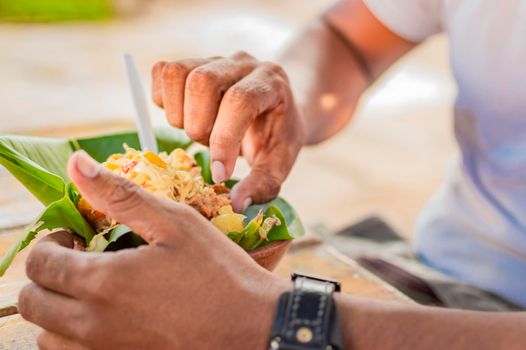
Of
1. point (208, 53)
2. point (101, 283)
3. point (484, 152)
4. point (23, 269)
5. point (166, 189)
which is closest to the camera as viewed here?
point (101, 283)

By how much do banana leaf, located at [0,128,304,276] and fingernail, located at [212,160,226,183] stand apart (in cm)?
6

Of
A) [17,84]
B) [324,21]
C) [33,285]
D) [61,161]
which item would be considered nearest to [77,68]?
[17,84]

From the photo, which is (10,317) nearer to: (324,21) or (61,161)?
(61,161)

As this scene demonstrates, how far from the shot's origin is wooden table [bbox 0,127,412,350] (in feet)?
2.71

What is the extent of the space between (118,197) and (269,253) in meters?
0.23

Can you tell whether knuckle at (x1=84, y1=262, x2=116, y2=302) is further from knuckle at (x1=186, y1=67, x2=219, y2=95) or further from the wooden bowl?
knuckle at (x1=186, y1=67, x2=219, y2=95)

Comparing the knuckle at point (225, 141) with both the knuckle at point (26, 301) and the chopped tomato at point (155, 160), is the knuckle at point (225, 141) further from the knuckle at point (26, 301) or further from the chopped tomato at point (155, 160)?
the knuckle at point (26, 301)

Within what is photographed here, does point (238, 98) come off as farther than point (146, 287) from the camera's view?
Yes

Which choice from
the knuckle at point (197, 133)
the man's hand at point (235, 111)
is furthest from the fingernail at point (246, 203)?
the knuckle at point (197, 133)

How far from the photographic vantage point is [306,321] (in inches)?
25.8

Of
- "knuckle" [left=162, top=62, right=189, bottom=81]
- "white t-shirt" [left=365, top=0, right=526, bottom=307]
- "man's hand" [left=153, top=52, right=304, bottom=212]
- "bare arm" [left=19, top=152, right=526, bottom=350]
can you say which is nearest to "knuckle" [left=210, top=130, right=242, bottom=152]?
"man's hand" [left=153, top=52, right=304, bottom=212]

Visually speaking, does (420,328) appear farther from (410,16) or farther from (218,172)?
(410,16)

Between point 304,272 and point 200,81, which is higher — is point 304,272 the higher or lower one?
the lower one

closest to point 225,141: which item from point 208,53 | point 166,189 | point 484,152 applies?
point 166,189
